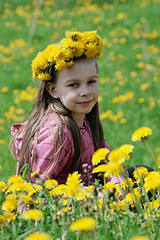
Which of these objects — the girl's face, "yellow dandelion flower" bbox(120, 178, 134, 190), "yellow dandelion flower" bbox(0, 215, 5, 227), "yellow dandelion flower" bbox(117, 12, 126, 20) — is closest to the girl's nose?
the girl's face

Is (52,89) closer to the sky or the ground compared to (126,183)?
closer to the sky

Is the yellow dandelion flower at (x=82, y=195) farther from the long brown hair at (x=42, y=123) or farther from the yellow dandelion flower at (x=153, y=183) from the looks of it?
the long brown hair at (x=42, y=123)

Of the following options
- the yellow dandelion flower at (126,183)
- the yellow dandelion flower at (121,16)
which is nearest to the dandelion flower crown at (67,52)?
the yellow dandelion flower at (126,183)

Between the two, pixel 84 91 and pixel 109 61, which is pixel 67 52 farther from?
pixel 109 61

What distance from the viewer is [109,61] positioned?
257 inches

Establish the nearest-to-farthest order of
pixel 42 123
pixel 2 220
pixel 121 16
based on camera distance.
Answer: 1. pixel 2 220
2. pixel 42 123
3. pixel 121 16

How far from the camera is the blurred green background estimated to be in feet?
13.7

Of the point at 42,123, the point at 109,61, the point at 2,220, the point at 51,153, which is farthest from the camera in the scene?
the point at 109,61

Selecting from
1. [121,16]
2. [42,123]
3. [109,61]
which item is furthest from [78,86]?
[121,16]

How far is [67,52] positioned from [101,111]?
2.92 m

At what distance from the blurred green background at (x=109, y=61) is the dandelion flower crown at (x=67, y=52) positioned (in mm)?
303

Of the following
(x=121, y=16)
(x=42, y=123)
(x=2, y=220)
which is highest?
(x=121, y=16)

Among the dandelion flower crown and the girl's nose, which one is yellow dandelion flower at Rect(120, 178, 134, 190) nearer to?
the girl's nose

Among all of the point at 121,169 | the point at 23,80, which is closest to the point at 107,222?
the point at 121,169
